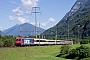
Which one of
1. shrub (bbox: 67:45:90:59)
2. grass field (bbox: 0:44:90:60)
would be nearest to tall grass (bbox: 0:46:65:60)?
grass field (bbox: 0:44:90:60)

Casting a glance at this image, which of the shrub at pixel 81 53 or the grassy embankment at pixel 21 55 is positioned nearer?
the grassy embankment at pixel 21 55

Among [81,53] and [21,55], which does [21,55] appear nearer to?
[21,55]

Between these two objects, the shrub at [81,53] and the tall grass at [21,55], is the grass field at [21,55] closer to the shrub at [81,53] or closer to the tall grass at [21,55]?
the tall grass at [21,55]

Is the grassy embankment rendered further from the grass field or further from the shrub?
the shrub

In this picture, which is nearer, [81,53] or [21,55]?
[81,53]

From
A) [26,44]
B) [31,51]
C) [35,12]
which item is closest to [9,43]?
[26,44]

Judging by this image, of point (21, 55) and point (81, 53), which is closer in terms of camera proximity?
point (81, 53)

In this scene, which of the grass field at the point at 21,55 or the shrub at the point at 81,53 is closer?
the grass field at the point at 21,55

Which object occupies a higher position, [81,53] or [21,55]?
[81,53]

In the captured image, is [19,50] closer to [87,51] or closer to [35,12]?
[87,51]

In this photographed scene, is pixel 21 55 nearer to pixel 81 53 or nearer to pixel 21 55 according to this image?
pixel 21 55

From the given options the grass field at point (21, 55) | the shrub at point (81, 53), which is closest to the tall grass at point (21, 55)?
the grass field at point (21, 55)

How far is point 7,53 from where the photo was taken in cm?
5228

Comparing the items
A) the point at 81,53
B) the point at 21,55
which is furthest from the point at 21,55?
the point at 81,53
